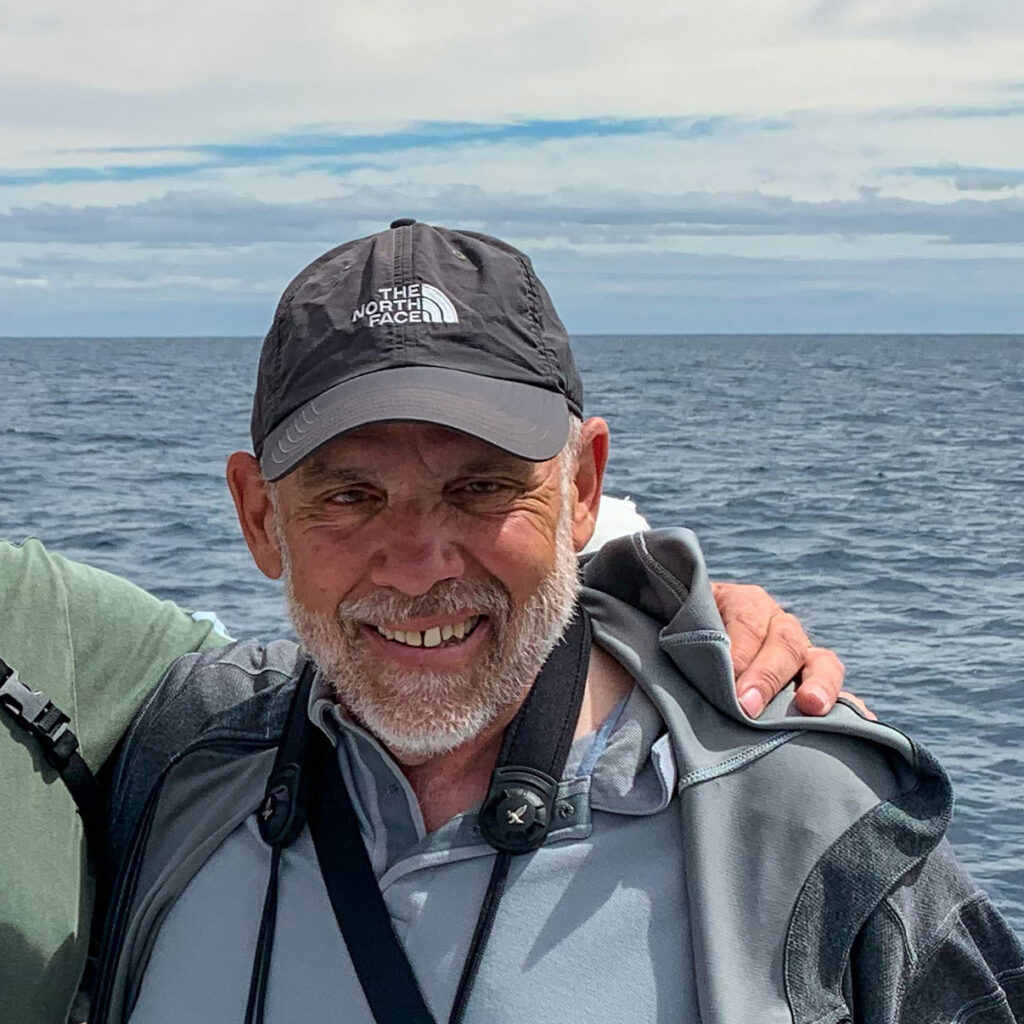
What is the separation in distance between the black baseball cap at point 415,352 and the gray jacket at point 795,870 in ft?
1.51

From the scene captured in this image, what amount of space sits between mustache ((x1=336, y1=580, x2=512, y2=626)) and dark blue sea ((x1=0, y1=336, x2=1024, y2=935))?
6.19 m

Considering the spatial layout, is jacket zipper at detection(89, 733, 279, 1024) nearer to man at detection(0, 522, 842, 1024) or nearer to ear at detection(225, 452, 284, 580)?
man at detection(0, 522, 842, 1024)

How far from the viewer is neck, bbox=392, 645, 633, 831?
2814mm

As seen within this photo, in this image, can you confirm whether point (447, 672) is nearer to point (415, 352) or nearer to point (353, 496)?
point (353, 496)

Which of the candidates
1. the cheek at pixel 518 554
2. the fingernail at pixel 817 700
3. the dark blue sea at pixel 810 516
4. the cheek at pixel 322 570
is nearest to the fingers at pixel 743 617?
the fingernail at pixel 817 700

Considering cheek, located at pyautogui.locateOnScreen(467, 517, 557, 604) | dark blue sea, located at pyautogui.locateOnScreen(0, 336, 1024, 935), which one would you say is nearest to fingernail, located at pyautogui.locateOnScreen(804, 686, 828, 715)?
cheek, located at pyautogui.locateOnScreen(467, 517, 557, 604)

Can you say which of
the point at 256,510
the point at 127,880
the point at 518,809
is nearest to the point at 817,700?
the point at 518,809

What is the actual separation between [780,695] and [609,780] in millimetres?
340

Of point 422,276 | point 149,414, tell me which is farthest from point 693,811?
point 149,414

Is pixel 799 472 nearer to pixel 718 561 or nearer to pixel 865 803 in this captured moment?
pixel 718 561

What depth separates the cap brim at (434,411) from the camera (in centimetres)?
258

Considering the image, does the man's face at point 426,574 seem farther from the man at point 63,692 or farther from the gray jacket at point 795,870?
the man at point 63,692

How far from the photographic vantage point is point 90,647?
130 inches

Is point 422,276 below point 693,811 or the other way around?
the other way around
